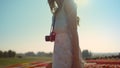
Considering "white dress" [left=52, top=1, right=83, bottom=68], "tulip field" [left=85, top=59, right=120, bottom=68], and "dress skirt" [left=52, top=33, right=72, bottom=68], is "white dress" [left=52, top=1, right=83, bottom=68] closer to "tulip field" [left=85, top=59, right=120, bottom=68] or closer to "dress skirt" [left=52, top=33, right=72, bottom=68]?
"dress skirt" [left=52, top=33, right=72, bottom=68]

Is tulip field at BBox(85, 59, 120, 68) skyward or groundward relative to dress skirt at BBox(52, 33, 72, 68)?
groundward

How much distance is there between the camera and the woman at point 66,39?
2521 mm

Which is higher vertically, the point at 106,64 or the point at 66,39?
the point at 66,39

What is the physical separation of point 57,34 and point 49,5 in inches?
13.2

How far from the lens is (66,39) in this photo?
2561 mm

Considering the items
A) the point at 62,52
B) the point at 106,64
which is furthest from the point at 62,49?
the point at 106,64

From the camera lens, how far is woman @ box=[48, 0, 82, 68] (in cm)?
252

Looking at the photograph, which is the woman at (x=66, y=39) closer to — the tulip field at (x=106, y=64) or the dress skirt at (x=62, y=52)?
the dress skirt at (x=62, y=52)

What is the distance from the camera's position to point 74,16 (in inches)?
103

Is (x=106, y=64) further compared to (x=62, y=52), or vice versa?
(x=106, y=64)

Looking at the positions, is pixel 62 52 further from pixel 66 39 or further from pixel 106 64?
pixel 106 64

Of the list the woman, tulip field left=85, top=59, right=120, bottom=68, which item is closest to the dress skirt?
the woman

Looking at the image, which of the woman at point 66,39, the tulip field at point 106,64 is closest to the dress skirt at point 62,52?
the woman at point 66,39

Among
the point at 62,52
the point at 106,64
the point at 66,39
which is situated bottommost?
the point at 106,64
